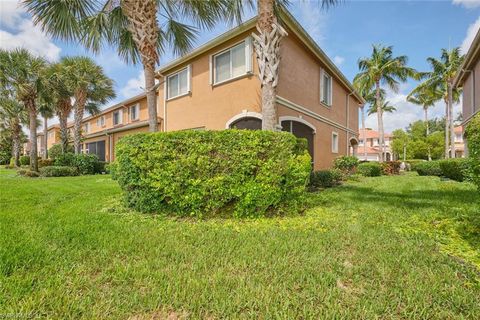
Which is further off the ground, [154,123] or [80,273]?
[154,123]

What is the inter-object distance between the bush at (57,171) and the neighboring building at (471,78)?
23173 millimetres

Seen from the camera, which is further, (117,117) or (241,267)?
(117,117)

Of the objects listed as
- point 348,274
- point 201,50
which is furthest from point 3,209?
point 201,50

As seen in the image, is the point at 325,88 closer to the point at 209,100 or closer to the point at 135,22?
the point at 209,100

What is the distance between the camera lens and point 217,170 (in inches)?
212

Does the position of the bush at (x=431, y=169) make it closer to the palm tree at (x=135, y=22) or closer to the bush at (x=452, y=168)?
the bush at (x=452, y=168)

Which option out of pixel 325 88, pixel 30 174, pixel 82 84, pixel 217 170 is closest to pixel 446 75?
pixel 325 88

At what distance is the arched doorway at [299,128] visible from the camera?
10.8m

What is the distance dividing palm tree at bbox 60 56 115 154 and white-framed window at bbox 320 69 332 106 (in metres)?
18.2

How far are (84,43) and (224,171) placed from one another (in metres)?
7.58

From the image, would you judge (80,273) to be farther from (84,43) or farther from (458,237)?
(84,43)

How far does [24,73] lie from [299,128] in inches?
739

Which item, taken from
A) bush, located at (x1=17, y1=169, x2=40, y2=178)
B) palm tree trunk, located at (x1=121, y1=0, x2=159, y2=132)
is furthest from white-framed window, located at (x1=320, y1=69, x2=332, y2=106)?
bush, located at (x1=17, y1=169, x2=40, y2=178)

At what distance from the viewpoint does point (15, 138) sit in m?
31.0
